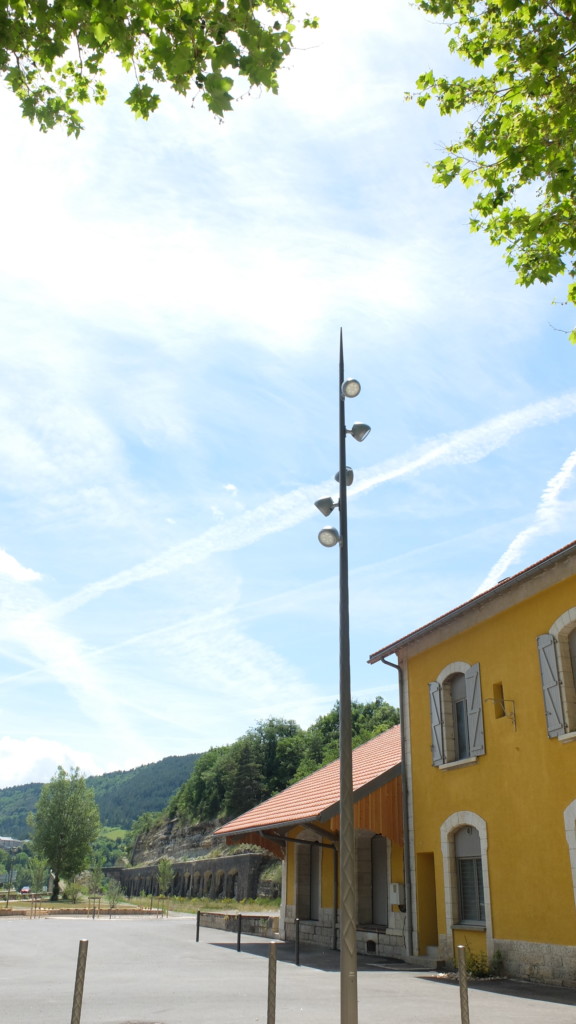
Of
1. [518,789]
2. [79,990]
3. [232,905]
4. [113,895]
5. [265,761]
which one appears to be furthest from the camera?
[265,761]

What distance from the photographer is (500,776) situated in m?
12.9

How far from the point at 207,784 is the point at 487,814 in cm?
7145

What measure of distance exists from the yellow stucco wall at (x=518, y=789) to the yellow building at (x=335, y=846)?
105cm

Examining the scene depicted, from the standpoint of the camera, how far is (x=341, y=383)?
30.0ft

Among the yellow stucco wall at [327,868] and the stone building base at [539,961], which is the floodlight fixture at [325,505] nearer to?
the stone building base at [539,961]

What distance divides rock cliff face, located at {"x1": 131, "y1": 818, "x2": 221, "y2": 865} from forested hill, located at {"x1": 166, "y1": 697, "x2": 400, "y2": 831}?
1256 millimetres

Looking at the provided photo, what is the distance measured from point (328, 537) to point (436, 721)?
8.06 meters

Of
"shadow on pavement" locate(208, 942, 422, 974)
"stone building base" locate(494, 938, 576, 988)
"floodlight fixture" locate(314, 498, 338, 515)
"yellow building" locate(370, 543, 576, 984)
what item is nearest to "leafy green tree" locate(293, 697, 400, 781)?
"shadow on pavement" locate(208, 942, 422, 974)

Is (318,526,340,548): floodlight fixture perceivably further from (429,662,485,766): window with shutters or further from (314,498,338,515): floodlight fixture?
(429,662,485,766): window with shutters

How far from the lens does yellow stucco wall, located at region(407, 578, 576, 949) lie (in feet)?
37.3

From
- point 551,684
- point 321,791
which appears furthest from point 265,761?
point 551,684

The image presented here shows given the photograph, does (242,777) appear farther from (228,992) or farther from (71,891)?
(228,992)

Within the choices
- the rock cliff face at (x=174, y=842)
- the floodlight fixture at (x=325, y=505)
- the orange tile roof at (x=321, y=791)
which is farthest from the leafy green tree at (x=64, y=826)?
the floodlight fixture at (x=325, y=505)

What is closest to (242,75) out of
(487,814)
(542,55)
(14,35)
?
(14,35)
